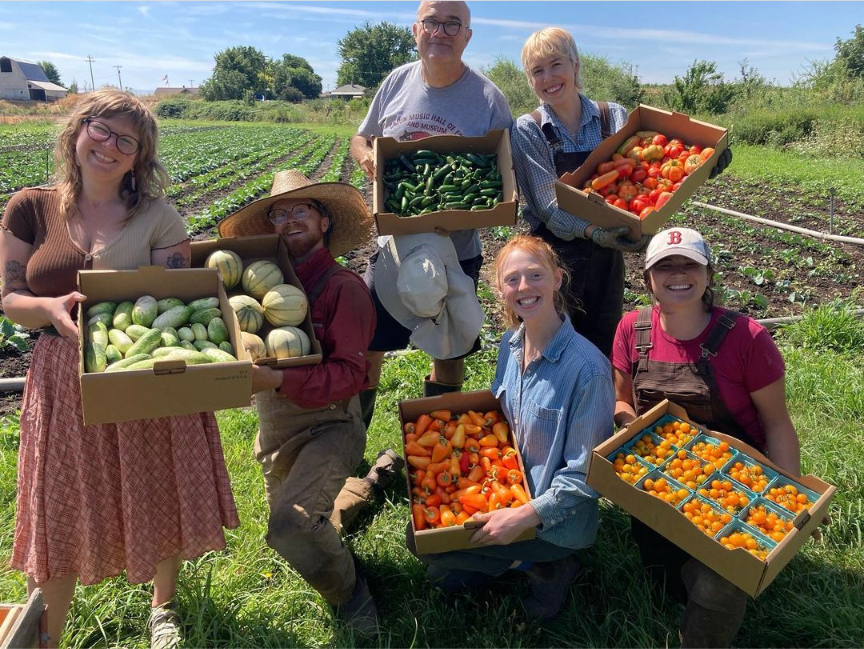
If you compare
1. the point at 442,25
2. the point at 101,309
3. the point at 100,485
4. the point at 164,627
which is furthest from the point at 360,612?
the point at 442,25

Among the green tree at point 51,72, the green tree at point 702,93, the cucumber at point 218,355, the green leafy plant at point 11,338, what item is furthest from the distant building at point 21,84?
the cucumber at point 218,355

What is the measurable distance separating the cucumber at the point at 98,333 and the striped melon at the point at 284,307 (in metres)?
0.67

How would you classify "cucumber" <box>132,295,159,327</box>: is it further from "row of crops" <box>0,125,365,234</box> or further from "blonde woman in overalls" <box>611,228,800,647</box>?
"row of crops" <box>0,125,365,234</box>

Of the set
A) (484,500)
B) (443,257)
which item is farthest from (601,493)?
(443,257)

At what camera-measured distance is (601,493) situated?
265 cm

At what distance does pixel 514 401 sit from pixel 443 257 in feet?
2.93

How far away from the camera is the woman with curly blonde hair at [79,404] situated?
8.50 ft

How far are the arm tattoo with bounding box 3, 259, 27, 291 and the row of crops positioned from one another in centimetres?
670

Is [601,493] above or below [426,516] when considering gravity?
above

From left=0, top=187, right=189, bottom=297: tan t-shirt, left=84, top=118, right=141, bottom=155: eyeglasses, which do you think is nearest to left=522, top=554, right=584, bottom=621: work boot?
left=0, top=187, right=189, bottom=297: tan t-shirt

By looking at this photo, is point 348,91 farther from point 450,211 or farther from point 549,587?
point 549,587

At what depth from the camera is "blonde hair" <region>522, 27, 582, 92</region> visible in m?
3.39

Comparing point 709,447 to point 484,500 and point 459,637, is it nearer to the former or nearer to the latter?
point 484,500

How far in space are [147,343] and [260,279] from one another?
681 millimetres
